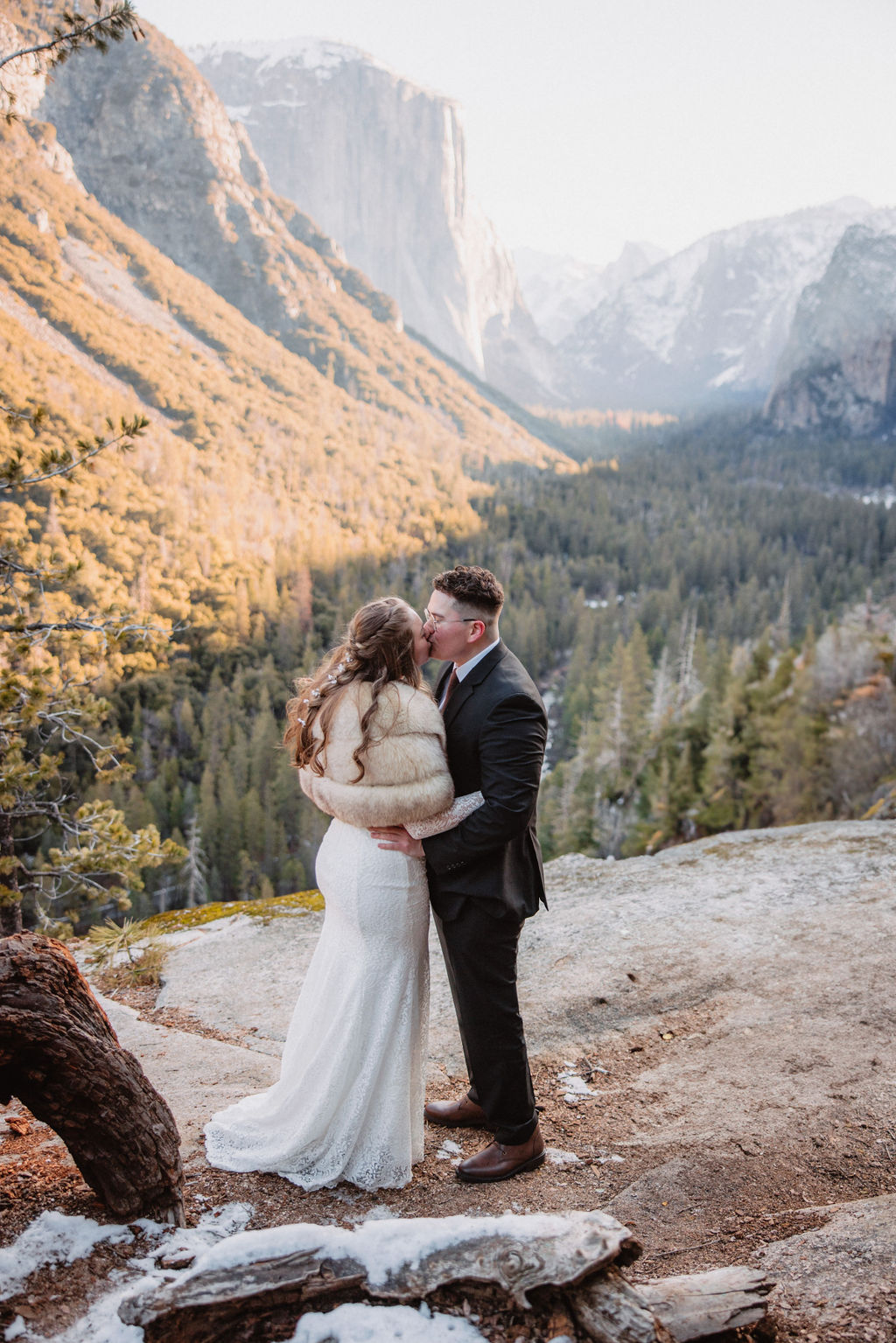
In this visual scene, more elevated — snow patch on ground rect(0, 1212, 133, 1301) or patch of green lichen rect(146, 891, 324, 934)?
snow patch on ground rect(0, 1212, 133, 1301)

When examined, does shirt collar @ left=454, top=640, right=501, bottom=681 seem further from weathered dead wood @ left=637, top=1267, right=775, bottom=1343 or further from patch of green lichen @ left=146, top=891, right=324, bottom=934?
patch of green lichen @ left=146, top=891, right=324, bottom=934

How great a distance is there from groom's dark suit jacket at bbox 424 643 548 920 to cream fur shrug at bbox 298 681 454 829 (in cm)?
20

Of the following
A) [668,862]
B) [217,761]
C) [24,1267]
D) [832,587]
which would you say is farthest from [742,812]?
[832,587]

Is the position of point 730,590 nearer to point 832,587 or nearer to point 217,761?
point 832,587

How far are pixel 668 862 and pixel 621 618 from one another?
93.3 m

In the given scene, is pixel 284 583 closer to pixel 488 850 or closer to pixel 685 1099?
pixel 685 1099

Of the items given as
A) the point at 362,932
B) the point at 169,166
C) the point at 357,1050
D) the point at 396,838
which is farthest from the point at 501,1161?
the point at 169,166

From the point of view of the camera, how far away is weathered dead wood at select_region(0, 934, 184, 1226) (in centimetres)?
274

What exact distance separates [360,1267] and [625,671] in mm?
56069

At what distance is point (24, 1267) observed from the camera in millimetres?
2496

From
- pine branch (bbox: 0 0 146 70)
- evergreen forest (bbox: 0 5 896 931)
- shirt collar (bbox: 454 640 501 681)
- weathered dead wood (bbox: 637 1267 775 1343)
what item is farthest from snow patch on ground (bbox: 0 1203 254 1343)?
pine branch (bbox: 0 0 146 70)

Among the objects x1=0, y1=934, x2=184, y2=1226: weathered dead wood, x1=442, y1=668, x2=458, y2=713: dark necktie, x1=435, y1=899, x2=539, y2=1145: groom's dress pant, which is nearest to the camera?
x1=0, y1=934, x2=184, y2=1226: weathered dead wood

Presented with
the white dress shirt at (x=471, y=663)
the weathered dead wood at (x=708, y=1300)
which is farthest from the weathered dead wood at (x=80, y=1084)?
the white dress shirt at (x=471, y=663)

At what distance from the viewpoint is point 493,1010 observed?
370 cm
